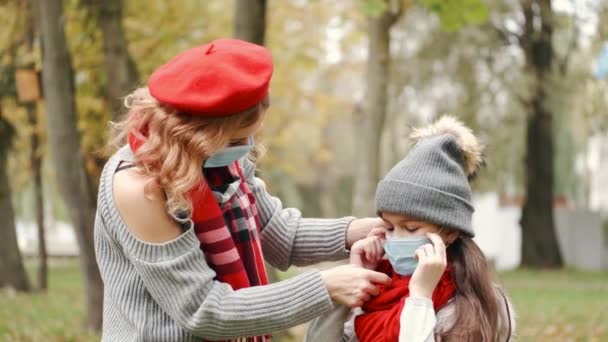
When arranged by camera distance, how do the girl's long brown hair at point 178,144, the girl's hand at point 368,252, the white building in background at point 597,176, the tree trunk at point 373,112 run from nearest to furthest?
the girl's long brown hair at point 178,144, the girl's hand at point 368,252, the tree trunk at point 373,112, the white building in background at point 597,176

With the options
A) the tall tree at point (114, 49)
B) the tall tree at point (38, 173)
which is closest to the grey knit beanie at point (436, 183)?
the tall tree at point (114, 49)

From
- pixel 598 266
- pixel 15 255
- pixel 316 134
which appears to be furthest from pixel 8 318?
pixel 316 134

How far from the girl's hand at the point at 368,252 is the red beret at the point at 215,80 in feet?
2.12

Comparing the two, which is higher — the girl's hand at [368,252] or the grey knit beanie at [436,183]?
the grey knit beanie at [436,183]

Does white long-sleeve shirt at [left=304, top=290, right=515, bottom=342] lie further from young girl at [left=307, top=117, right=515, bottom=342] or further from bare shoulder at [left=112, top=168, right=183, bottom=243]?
bare shoulder at [left=112, top=168, right=183, bottom=243]

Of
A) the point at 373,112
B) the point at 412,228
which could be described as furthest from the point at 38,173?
the point at 412,228

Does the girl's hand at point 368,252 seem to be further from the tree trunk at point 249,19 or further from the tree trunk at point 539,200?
the tree trunk at point 539,200

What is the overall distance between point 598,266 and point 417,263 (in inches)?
967

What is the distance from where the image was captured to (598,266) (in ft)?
86.2

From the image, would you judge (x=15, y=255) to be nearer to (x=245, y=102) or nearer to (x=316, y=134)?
(x=245, y=102)

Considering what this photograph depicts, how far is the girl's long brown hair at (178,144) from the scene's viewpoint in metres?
2.69

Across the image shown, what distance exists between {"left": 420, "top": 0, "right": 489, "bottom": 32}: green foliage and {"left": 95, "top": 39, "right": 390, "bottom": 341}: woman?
6.80m

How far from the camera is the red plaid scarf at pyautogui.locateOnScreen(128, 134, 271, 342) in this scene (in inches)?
112

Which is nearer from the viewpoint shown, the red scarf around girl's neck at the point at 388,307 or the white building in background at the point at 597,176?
the red scarf around girl's neck at the point at 388,307
